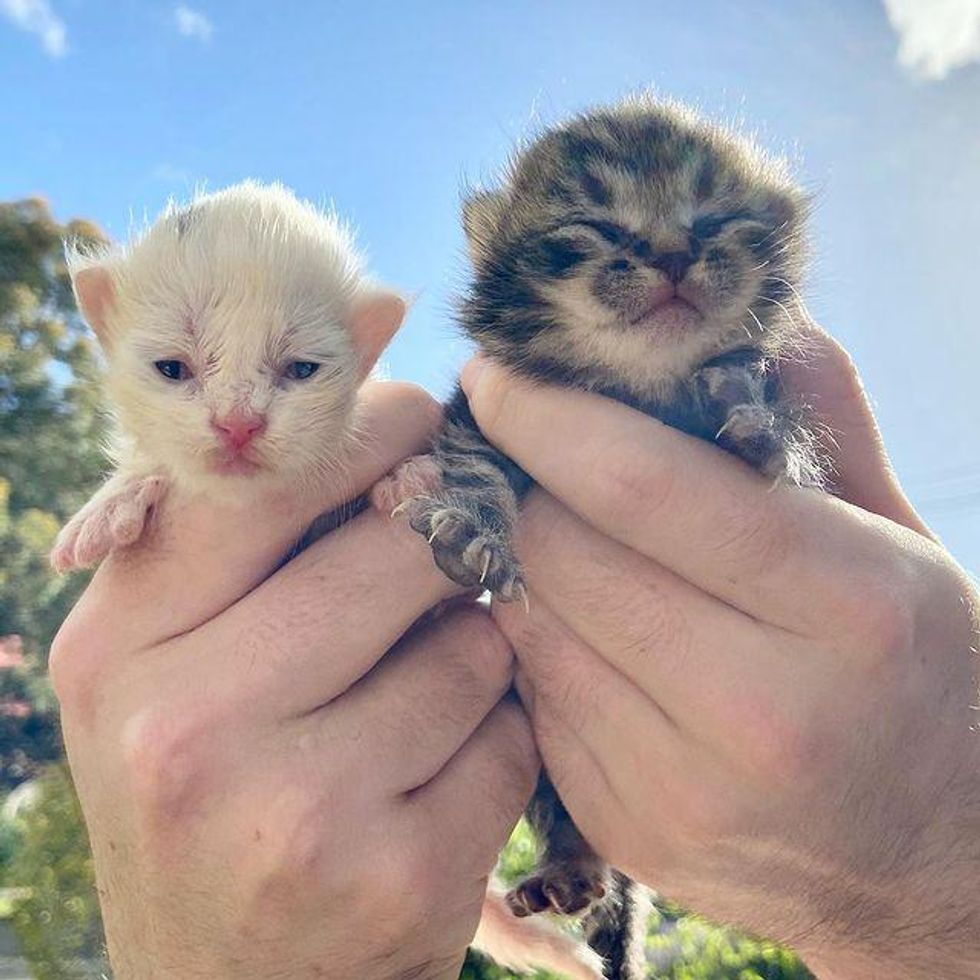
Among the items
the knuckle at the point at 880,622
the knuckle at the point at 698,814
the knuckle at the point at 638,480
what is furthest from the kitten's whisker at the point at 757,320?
the knuckle at the point at 698,814

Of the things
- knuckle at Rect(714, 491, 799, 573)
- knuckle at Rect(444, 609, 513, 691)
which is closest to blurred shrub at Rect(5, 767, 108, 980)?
knuckle at Rect(444, 609, 513, 691)

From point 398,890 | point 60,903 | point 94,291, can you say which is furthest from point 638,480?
point 60,903

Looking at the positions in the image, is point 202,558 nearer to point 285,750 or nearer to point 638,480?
point 285,750

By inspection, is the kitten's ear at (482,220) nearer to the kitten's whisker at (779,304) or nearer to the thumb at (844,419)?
the kitten's whisker at (779,304)

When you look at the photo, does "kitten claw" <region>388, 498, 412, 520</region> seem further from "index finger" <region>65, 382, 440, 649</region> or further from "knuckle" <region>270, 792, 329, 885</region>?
"knuckle" <region>270, 792, 329, 885</region>

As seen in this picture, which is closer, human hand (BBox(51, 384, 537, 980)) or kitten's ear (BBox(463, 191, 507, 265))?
human hand (BBox(51, 384, 537, 980))

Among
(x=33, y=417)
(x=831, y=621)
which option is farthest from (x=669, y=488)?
(x=33, y=417)
